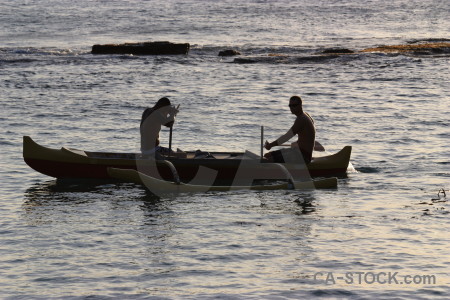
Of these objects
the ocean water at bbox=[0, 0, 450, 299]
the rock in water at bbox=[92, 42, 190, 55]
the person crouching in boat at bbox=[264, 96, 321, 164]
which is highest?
the rock in water at bbox=[92, 42, 190, 55]

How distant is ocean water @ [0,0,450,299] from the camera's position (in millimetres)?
13461

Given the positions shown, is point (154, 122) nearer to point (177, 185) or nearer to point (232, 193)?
point (177, 185)

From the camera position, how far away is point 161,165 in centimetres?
1941

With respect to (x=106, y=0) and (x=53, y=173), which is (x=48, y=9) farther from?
(x=53, y=173)

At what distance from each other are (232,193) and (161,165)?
68.6 inches

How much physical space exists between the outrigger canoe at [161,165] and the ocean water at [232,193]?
42 cm

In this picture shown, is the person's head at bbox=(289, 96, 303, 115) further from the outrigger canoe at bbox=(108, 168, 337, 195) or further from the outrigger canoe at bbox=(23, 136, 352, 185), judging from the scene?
the outrigger canoe at bbox=(108, 168, 337, 195)

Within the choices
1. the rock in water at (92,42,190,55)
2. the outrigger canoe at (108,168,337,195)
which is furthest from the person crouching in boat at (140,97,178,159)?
the rock in water at (92,42,190,55)

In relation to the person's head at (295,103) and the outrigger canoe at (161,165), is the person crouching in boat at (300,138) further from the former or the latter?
the outrigger canoe at (161,165)

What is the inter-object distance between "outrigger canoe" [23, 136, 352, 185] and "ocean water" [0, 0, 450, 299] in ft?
1.39

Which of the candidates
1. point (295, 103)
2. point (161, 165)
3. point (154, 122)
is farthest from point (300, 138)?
point (154, 122)

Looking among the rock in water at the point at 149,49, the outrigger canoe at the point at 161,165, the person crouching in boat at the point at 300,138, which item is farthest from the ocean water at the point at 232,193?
the rock in water at the point at 149,49

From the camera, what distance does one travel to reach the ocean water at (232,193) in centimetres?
1346

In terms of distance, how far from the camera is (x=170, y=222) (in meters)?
16.8
